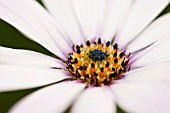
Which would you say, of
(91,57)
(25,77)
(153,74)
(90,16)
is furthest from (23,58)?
(90,16)

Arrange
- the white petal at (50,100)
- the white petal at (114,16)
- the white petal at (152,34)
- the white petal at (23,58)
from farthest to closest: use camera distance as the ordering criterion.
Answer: the white petal at (114,16) < the white petal at (152,34) < the white petal at (23,58) < the white petal at (50,100)

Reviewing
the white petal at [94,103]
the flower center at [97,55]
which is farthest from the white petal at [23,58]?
the white petal at [94,103]

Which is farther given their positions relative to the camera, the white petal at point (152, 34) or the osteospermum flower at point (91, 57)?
the white petal at point (152, 34)

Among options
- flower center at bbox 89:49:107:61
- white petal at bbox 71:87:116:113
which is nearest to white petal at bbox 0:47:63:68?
flower center at bbox 89:49:107:61

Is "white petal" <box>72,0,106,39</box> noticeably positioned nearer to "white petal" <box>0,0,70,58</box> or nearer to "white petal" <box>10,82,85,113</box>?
"white petal" <box>0,0,70,58</box>

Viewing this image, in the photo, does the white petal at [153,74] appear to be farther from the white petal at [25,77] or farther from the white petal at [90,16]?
the white petal at [90,16]

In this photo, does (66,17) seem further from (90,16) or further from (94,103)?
(94,103)

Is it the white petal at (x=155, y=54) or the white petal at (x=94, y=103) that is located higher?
the white petal at (x=155, y=54)
